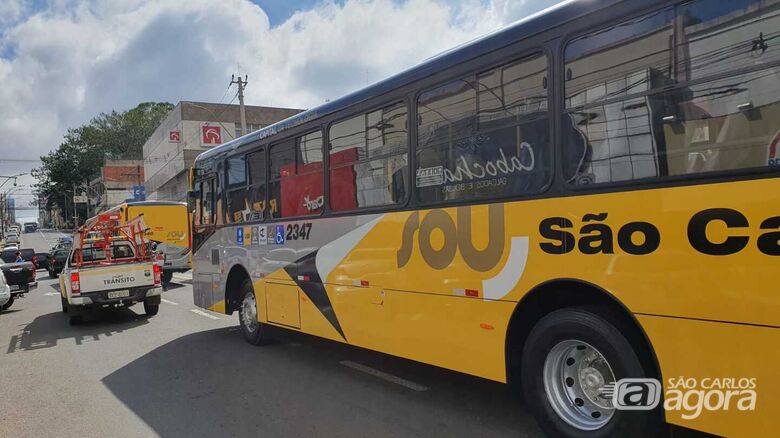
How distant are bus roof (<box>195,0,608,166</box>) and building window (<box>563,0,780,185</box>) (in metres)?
0.23

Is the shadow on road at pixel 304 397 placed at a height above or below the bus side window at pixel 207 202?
below

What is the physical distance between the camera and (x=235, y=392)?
562 cm

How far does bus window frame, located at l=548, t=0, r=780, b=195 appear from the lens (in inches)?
111

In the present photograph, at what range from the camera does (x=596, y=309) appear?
3.52 m

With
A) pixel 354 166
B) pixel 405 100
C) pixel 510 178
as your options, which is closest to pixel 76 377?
pixel 354 166

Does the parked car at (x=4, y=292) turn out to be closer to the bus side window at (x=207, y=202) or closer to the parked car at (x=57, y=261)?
the bus side window at (x=207, y=202)

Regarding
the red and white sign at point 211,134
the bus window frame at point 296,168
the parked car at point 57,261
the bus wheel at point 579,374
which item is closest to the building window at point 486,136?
the bus wheel at point 579,374

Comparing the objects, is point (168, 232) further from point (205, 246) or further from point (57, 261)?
point (205, 246)

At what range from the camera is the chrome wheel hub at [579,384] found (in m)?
3.56

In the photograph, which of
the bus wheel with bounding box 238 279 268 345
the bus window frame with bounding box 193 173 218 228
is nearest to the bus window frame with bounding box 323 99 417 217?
the bus wheel with bounding box 238 279 268 345

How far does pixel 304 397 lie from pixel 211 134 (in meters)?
40.8

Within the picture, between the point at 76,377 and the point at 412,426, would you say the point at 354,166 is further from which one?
the point at 76,377

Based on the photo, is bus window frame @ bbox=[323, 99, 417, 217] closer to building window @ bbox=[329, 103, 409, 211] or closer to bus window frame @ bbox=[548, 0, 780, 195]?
building window @ bbox=[329, 103, 409, 211]

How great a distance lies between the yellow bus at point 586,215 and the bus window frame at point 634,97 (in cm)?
1
